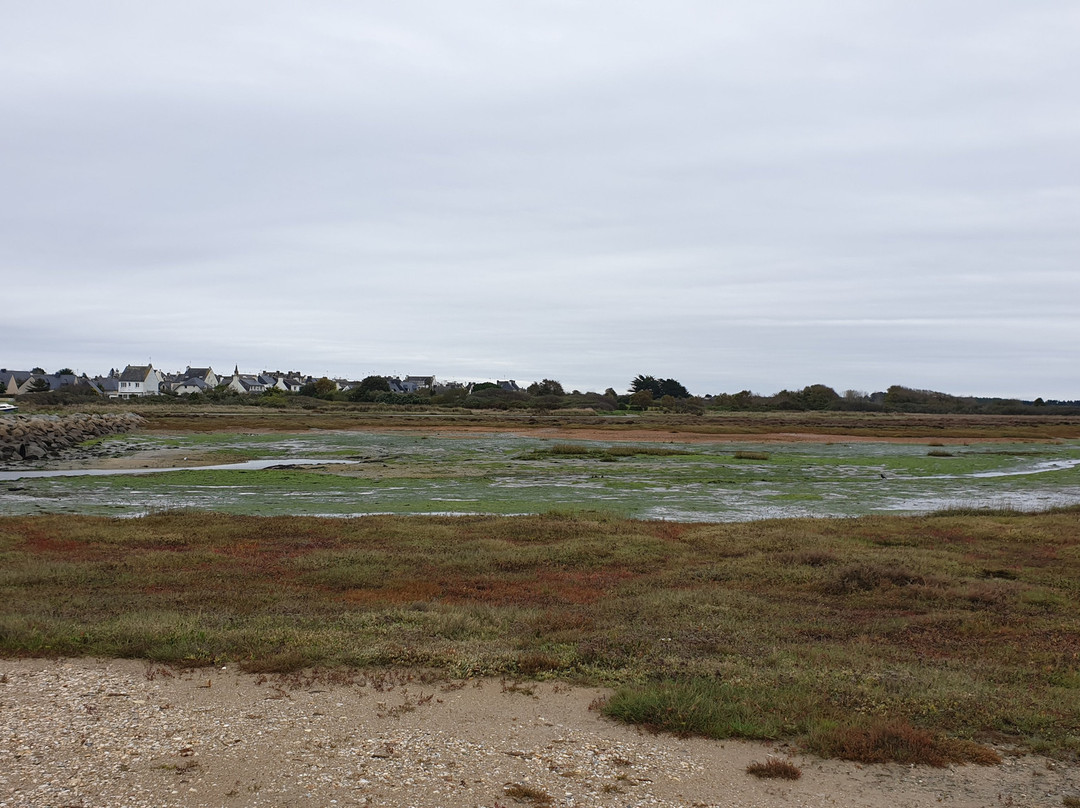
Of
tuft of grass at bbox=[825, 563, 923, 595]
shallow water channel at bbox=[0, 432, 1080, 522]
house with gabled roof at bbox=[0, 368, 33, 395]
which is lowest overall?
shallow water channel at bbox=[0, 432, 1080, 522]

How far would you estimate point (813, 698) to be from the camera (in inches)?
317

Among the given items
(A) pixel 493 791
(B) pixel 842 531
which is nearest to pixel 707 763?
(A) pixel 493 791

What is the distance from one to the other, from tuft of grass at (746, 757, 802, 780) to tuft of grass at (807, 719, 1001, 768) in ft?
1.72

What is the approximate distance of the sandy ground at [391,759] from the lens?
6000 mm

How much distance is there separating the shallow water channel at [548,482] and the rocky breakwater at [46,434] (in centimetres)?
383

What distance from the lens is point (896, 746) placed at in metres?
7.00

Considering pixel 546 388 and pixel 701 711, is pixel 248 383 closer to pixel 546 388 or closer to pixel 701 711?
pixel 546 388

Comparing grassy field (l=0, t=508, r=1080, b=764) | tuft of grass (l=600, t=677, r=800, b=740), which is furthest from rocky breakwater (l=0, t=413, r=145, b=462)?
tuft of grass (l=600, t=677, r=800, b=740)

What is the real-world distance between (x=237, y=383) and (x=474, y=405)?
53.2m

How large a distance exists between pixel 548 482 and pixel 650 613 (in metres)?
24.5

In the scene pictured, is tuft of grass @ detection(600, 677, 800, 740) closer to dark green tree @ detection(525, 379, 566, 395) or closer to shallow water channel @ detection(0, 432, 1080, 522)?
shallow water channel @ detection(0, 432, 1080, 522)

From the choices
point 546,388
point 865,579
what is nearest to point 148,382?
point 546,388

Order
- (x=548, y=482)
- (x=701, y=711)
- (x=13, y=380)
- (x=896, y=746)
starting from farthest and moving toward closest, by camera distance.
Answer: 1. (x=13, y=380)
2. (x=548, y=482)
3. (x=701, y=711)
4. (x=896, y=746)

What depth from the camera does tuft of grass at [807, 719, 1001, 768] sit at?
22.4ft
